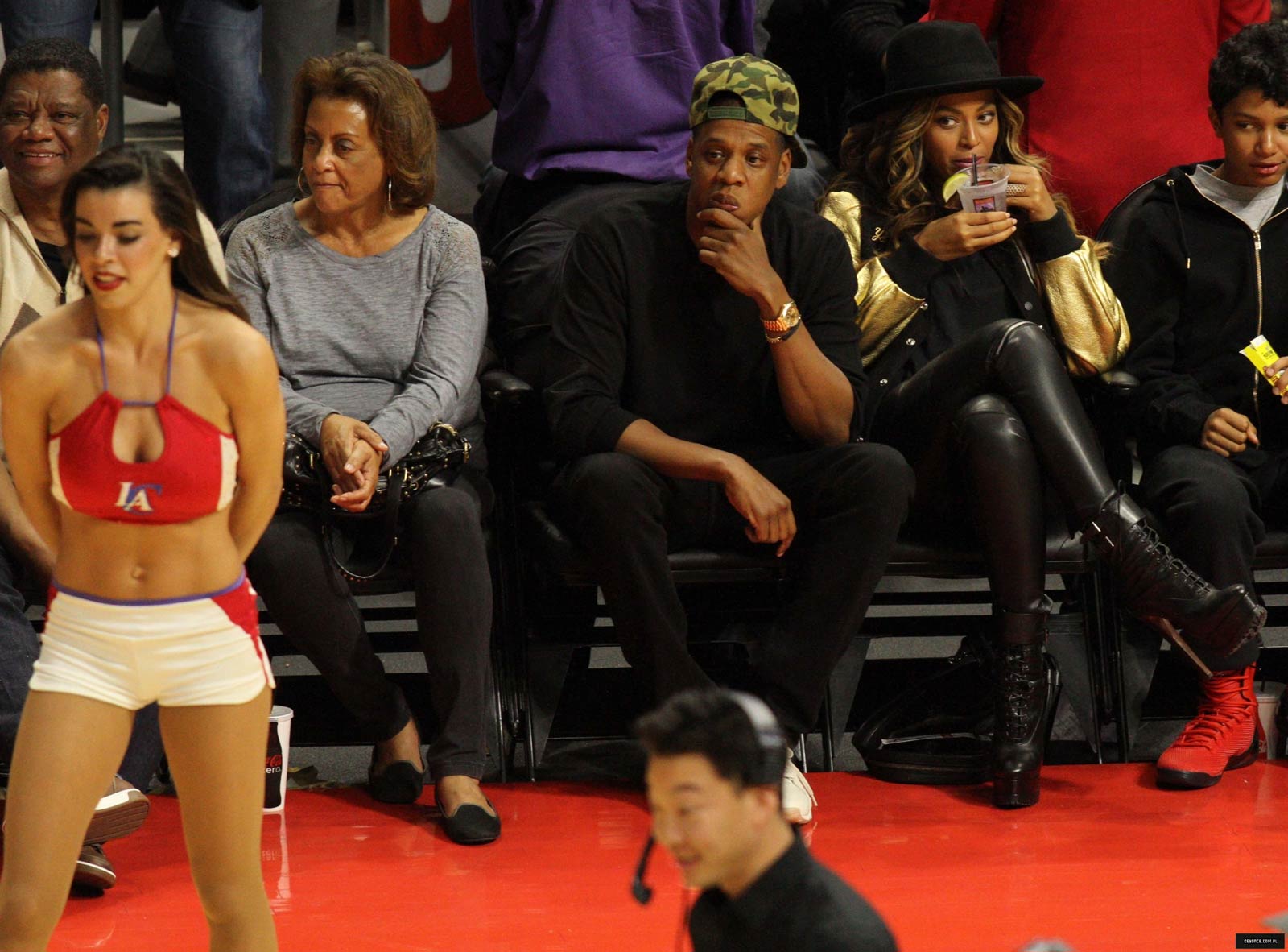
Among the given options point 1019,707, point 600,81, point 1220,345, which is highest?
point 600,81

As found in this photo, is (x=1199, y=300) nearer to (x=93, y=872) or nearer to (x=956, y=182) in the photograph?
(x=956, y=182)

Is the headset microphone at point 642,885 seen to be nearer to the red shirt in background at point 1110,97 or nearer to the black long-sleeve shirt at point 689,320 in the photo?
the black long-sleeve shirt at point 689,320

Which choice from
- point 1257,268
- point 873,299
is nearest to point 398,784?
Result: point 873,299

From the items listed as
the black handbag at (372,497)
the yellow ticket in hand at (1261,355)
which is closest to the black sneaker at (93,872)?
the black handbag at (372,497)

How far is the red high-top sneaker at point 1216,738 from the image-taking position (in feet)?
11.5

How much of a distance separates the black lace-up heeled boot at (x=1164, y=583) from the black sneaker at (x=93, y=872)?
1.98 m

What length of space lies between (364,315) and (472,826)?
1.13 metres

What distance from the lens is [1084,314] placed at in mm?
3855

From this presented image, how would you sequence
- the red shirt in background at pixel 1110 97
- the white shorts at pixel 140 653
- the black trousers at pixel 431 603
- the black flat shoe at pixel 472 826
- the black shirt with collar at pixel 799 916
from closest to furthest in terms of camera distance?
the black shirt with collar at pixel 799 916 < the white shorts at pixel 140 653 < the black flat shoe at pixel 472 826 < the black trousers at pixel 431 603 < the red shirt in background at pixel 1110 97

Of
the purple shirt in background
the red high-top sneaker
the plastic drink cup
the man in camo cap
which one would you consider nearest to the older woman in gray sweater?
the man in camo cap

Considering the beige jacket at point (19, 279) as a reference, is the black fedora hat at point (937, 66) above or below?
above

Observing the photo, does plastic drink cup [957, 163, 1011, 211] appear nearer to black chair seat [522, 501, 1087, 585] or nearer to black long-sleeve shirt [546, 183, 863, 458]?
black long-sleeve shirt [546, 183, 863, 458]

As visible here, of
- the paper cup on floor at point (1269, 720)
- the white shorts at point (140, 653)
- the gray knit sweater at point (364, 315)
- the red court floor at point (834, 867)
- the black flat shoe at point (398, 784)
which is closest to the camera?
the white shorts at point (140, 653)

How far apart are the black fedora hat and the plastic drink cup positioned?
0.24 metres
